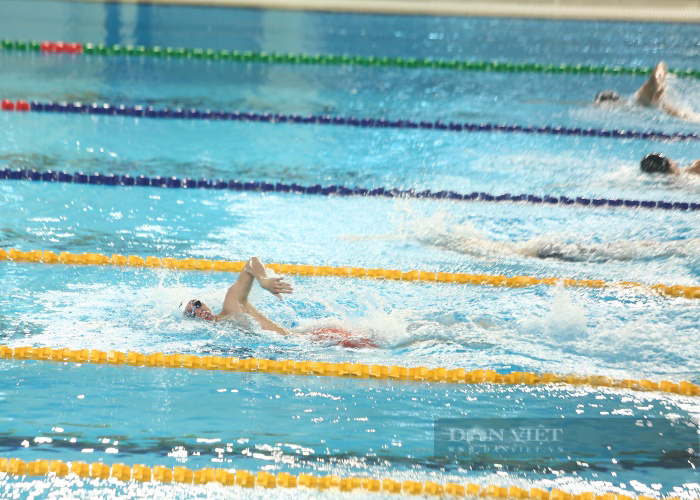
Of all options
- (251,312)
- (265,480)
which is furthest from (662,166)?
(265,480)

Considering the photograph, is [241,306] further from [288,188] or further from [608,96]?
[608,96]

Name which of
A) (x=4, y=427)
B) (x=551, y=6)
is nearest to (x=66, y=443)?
(x=4, y=427)

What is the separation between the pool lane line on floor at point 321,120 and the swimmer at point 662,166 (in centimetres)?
105

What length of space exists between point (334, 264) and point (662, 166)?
97.4 inches

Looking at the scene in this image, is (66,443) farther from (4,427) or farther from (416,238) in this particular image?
(416,238)

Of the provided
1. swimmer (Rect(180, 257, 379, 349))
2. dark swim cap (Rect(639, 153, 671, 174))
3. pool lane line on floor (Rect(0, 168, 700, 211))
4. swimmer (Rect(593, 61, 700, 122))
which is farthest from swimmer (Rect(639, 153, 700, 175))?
swimmer (Rect(180, 257, 379, 349))

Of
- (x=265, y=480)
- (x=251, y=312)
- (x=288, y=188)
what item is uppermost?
(x=288, y=188)

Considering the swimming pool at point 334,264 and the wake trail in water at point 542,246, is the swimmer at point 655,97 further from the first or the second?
the wake trail in water at point 542,246

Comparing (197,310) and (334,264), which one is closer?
(197,310)

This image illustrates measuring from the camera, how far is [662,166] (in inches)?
231

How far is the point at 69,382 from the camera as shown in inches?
134

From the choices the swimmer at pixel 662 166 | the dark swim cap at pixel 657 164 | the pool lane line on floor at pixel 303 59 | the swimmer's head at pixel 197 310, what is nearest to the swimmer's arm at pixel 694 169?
the swimmer at pixel 662 166

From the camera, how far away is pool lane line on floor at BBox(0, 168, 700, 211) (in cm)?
558

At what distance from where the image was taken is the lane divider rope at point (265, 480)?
2.76 m
